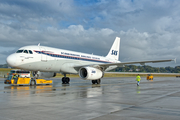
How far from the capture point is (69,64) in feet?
74.8

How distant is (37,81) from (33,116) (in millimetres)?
15430

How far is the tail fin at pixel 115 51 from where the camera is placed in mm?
33469

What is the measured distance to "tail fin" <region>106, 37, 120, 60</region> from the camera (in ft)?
110

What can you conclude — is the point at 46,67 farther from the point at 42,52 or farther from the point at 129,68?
the point at 129,68

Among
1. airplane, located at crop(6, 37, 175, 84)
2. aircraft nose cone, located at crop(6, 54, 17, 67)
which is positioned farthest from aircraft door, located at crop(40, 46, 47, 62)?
aircraft nose cone, located at crop(6, 54, 17, 67)

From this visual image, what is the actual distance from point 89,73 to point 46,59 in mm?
5231

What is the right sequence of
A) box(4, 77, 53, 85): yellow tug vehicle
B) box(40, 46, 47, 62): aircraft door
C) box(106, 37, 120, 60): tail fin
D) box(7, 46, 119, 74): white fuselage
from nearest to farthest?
box(7, 46, 119, 74): white fuselage → box(40, 46, 47, 62): aircraft door → box(4, 77, 53, 85): yellow tug vehicle → box(106, 37, 120, 60): tail fin

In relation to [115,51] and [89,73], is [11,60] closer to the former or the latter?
[89,73]

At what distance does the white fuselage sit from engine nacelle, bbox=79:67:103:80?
1488mm

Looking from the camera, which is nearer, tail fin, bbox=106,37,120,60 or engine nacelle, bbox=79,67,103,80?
engine nacelle, bbox=79,67,103,80

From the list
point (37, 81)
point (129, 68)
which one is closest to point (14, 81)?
point (37, 81)

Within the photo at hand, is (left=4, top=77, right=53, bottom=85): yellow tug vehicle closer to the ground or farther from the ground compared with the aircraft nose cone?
closer to the ground

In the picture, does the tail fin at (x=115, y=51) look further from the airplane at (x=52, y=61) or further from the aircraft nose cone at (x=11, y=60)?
the aircraft nose cone at (x=11, y=60)

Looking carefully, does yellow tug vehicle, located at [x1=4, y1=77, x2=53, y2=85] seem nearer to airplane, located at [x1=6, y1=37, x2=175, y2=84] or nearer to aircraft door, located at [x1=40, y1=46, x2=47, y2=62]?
airplane, located at [x1=6, y1=37, x2=175, y2=84]
